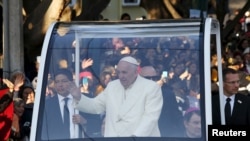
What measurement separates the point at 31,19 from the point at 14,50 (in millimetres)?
2515

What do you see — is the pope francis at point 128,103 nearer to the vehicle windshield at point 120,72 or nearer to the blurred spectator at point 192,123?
the vehicle windshield at point 120,72

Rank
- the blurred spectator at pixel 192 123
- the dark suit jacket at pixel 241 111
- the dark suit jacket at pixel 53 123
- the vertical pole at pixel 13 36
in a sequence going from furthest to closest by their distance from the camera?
the vertical pole at pixel 13 36 < the dark suit jacket at pixel 241 111 < the dark suit jacket at pixel 53 123 < the blurred spectator at pixel 192 123

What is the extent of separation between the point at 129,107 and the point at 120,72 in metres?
0.35

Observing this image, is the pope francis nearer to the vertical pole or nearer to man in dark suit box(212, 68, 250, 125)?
man in dark suit box(212, 68, 250, 125)

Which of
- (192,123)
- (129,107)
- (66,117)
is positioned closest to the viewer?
(192,123)

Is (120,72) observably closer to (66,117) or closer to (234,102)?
(66,117)

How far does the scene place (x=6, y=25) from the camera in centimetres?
1578

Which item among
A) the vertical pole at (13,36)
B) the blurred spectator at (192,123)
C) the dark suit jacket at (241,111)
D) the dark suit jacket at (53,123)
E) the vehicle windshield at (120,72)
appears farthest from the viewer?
the vertical pole at (13,36)

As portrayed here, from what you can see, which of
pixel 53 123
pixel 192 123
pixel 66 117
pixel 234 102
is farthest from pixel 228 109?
pixel 53 123

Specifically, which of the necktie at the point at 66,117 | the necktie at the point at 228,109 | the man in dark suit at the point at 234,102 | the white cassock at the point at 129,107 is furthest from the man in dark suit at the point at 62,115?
the necktie at the point at 228,109

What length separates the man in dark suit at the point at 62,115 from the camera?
8.83 metres

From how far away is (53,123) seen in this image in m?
8.84

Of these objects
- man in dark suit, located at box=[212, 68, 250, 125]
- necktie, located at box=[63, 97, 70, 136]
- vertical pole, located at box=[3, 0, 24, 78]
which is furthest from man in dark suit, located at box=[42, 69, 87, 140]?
vertical pole, located at box=[3, 0, 24, 78]

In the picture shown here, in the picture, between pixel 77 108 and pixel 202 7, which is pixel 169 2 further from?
pixel 77 108
